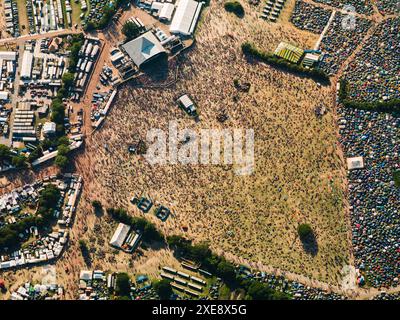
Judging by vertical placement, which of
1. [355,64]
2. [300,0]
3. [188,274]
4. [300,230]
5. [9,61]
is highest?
[300,0]

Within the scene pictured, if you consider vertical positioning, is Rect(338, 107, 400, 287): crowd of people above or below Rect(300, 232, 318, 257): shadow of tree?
above

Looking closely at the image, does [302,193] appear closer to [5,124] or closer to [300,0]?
[300,0]

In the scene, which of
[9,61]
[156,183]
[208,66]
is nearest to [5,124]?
[9,61]

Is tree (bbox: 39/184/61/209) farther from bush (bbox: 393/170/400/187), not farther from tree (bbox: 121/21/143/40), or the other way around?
bush (bbox: 393/170/400/187)

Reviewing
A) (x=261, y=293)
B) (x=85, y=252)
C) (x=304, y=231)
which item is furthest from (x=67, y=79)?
(x=261, y=293)

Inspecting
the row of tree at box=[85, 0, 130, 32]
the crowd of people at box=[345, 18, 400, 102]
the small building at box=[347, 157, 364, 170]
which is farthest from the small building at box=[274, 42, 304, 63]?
the row of tree at box=[85, 0, 130, 32]

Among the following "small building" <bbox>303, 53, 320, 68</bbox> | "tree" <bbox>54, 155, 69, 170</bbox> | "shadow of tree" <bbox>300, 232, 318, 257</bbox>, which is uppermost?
"small building" <bbox>303, 53, 320, 68</bbox>
